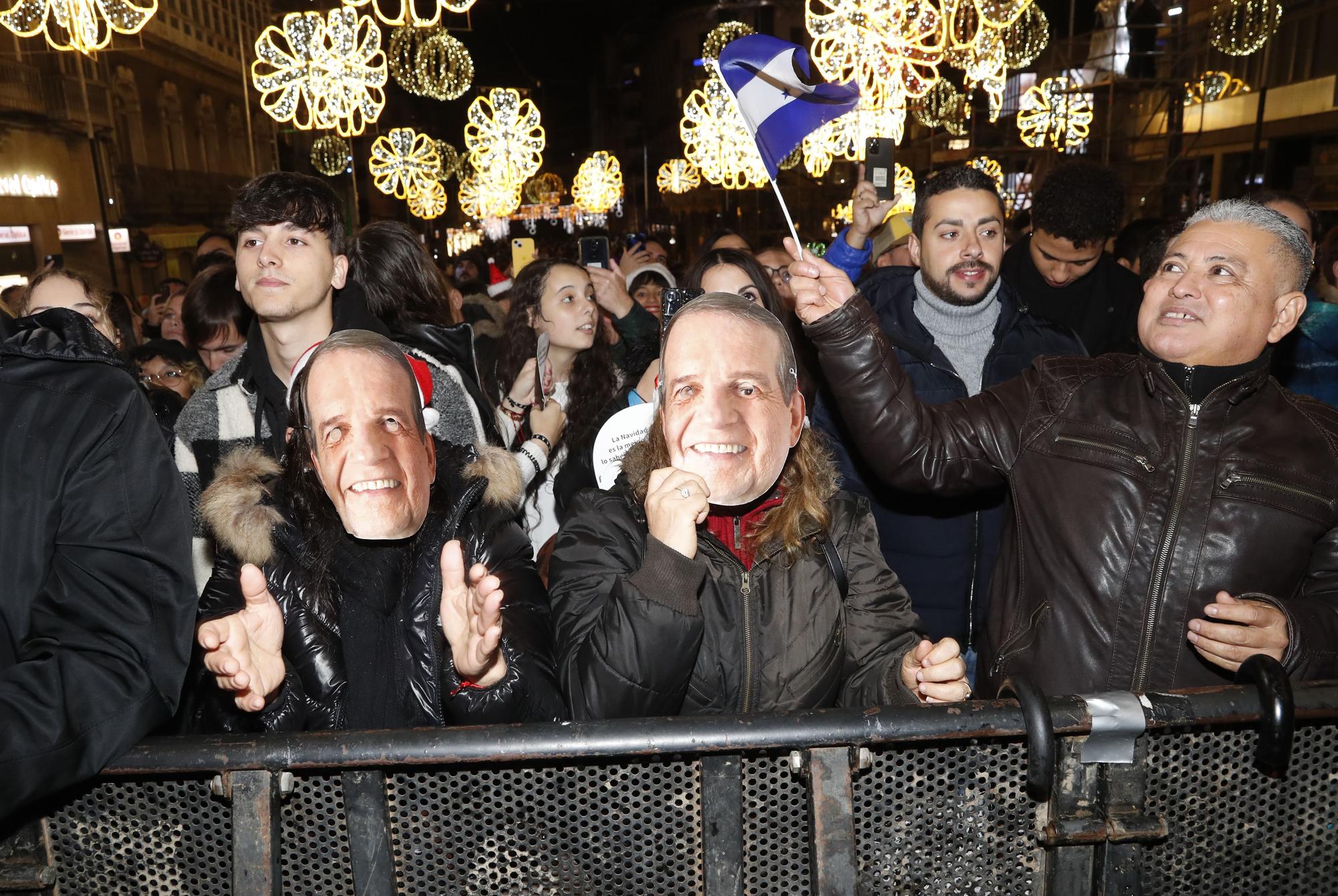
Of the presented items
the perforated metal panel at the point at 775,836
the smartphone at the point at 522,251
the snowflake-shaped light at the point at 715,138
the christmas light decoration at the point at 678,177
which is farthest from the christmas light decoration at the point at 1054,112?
the perforated metal panel at the point at 775,836

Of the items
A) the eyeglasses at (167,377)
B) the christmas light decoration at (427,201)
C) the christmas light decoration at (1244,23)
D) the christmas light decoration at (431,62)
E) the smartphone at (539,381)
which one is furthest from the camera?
the christmas light decoration at (427,201)

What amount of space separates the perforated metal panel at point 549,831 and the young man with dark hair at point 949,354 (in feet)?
5.98

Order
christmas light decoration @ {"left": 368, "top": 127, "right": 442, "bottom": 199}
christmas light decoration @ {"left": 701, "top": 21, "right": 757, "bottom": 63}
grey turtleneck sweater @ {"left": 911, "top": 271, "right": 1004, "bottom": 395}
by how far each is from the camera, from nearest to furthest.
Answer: grey turtleneck sweater @ {"left": 911, "top": 271, "right": 1004, "bottom": 395} < christmas light decoration @ {"left": 701, "top": 21, "right": 757, "bottom": 63} < christmas light decoration @ {"left": 368, "top": 127, "right": 442, "bottom": 199}

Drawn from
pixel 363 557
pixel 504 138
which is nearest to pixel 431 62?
pixel 504 138

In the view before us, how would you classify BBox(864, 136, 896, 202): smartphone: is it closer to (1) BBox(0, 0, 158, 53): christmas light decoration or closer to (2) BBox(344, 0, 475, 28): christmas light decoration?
(2) BBox(344, 0, 475, 28): christmas light decoration

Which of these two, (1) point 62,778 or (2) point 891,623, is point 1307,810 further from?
(1) point 62,778

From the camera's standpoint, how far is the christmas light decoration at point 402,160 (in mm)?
15453

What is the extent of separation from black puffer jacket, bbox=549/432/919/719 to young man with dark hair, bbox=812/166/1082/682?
104 cm

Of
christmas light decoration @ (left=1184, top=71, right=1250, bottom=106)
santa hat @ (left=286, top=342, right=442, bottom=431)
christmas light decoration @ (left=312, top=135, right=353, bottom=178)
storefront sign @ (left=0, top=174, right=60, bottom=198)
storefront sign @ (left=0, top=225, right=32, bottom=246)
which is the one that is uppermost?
christmas light decoration @ (left=1184, top=71, right=1250, bottom=106)

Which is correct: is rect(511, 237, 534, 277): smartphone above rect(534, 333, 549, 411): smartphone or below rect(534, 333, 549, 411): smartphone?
above

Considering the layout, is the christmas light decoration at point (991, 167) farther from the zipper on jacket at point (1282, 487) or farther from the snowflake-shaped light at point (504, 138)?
the zipper on jacket at point (1282, 487)

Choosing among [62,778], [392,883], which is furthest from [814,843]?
[62,778]

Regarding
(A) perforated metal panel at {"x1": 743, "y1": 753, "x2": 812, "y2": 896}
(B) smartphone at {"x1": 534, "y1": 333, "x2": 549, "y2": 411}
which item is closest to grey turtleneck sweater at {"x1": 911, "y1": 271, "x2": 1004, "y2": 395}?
(B) smartphone at {"x1": 534, "y1": 333, "x2": 549, "y2": 411}

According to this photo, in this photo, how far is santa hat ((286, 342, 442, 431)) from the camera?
2.26 m
